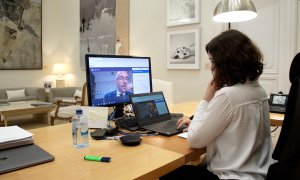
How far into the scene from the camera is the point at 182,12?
399 centimetres

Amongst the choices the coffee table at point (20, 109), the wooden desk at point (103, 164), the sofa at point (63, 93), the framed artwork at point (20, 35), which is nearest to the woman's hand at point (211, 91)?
the wooden desk at point (103, 164)

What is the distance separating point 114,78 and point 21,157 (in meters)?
0.77

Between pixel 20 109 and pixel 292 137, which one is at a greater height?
pixel 292 137

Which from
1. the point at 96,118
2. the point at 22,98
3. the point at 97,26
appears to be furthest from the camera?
the point at 97,26

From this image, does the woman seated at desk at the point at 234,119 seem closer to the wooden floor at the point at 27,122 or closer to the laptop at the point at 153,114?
the laptop at the point at 153,114

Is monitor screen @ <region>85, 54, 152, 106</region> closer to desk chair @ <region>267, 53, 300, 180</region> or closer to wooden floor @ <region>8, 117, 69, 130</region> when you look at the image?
desk chair @ <region>267, 53, 300, 180</region>

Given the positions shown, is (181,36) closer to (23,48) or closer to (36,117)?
(36,117)

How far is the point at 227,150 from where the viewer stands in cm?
107

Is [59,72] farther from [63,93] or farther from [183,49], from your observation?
[183,49]

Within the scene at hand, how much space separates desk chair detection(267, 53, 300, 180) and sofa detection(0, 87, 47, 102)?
5.46m

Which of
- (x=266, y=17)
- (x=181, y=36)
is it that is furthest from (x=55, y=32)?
(x=266, y=17)

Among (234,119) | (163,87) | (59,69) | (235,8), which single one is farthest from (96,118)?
(59,69)

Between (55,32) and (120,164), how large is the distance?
643cm

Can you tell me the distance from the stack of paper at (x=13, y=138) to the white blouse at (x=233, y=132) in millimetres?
678
